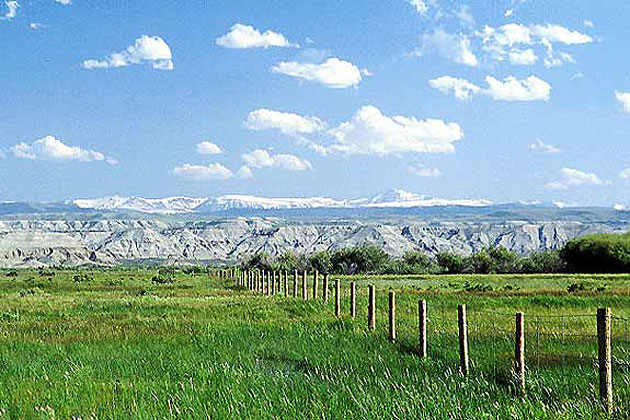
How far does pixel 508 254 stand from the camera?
106 meters

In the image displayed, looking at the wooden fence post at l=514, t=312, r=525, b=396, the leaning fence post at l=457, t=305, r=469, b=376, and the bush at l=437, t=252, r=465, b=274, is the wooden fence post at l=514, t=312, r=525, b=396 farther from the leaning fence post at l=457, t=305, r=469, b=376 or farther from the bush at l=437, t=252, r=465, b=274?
the bush at l=437, t=252, r=465, b=274

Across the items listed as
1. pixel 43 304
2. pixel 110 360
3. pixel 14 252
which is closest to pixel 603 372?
pixel 110 360

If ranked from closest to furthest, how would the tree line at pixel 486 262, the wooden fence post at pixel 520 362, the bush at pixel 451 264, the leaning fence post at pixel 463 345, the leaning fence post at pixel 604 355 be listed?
the leaning fence post at pixel 604 355 < the wooden fence post at pixel 520 362 < the leaning fence post at pixel 463 345 < the tree line at pixel 486 262 < the bush at pixel 451 264

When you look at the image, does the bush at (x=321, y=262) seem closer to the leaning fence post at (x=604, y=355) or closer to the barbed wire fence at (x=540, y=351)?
the barbed wire fence at (x=540, y=351)

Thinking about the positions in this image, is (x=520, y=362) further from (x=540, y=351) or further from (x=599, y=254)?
(x=599, y=254)

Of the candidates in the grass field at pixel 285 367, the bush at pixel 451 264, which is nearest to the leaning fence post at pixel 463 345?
the grass field at pixel 285 367

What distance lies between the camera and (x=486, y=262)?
Result: 99.2 m

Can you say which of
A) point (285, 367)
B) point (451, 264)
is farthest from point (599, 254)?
point (285, 367)

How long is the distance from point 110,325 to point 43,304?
11394 mm

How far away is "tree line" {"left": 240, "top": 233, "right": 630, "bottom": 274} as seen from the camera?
91.1 metres

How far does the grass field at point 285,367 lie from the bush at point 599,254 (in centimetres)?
6257

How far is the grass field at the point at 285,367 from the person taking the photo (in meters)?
12.3

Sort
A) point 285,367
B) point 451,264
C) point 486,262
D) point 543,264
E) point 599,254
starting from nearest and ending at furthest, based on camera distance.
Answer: point 285,367
point 599,254
point 543,264
point 486,262
point 451,264

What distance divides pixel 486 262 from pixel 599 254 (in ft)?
42.5
